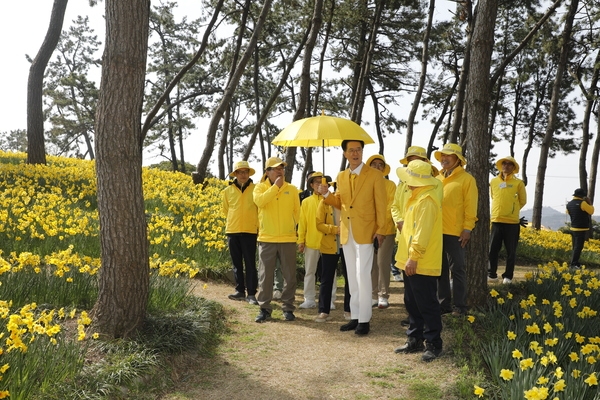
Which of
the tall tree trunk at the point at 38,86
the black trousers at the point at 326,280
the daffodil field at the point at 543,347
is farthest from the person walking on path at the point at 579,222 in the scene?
the tall tree trunk at the point at 38,86

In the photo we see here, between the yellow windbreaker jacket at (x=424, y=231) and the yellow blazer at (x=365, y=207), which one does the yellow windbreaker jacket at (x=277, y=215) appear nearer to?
the yellow blazer at (x=365, y=207)

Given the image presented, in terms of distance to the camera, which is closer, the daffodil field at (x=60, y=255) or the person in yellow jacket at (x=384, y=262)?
the daffodil field at (x=60, y=255)

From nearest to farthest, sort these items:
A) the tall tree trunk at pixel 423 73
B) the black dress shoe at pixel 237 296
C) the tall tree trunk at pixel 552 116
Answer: the black dress shoe at pixel 237 296 → the tall tree trunk at pixel 552 116 → the tall tree trunk at pixel 423 73

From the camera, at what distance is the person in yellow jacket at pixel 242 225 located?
7.26 metres

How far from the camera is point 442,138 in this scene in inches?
1170

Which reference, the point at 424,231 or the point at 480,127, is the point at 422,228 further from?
the point at 480,127

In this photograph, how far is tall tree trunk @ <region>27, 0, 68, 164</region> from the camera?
44.7ft

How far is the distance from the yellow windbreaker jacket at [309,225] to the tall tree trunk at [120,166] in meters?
2.76

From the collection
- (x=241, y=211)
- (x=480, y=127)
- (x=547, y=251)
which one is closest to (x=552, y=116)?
(x=547, y=251)

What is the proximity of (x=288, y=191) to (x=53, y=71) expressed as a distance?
35098mm

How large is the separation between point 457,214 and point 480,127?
4.03 feet

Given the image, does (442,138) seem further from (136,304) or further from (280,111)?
(136,304)

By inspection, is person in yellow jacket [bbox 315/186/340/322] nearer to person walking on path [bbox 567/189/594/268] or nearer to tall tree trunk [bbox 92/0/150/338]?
tall tree trunk [bbox 92/0/150/338]

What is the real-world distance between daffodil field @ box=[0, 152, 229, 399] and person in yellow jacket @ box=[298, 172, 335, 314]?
158cm
